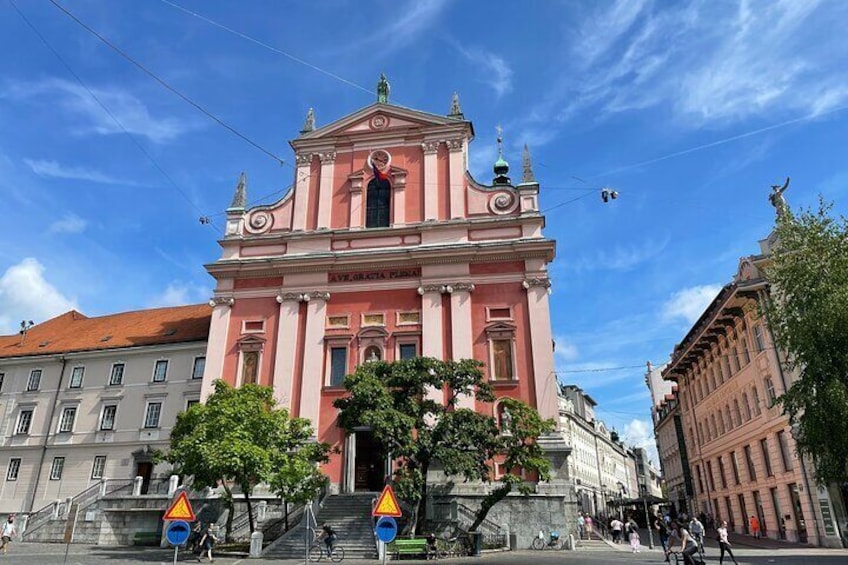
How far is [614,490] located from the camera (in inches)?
3782

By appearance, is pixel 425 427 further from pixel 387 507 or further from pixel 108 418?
pixel 108 418

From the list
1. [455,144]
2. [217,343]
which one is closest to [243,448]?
[217,343]

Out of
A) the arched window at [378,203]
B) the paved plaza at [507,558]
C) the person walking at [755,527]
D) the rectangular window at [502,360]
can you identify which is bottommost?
the paved plaza at [507,558]

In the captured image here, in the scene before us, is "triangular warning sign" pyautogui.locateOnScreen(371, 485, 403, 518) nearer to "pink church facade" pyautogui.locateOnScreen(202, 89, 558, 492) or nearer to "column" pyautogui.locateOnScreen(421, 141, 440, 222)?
"pink church facade" pyautogui.locateOnScreen(202, 89, 558, 492)

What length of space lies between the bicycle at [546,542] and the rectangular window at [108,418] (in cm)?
2436

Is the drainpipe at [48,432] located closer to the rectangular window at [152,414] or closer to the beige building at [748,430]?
the rectangular window at [152,414]

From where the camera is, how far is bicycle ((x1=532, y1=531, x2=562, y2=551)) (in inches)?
873

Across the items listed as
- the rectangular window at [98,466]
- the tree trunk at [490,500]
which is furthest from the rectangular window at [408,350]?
the rectangular window at [98,466]

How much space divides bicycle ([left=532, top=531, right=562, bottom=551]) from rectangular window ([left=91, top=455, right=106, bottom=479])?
78.7 feet

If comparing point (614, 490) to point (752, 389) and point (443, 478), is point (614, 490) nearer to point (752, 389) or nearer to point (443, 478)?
point (752, 389)

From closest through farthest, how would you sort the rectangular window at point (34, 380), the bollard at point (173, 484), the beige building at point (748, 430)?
the beige building at point (748, 430) < the bollard at point (173, 484) < the rectangular window at point (34, 380)

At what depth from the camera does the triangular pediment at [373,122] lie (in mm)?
32656

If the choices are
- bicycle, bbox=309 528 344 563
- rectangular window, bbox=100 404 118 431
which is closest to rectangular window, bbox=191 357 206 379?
rectangular window, bbox=100 404 118 431

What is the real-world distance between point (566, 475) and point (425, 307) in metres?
9.78
